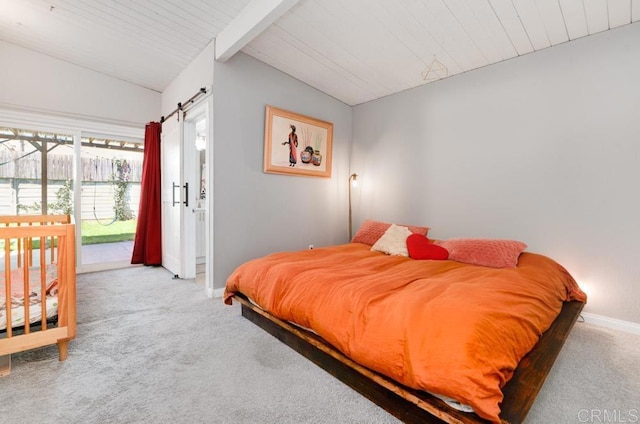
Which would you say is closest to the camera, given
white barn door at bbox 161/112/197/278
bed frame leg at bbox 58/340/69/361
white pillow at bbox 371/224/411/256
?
bed frame leg at bbox 58/340/69/361

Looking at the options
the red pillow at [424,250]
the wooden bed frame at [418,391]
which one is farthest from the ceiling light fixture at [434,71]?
the wooden bed frame at [418,391]

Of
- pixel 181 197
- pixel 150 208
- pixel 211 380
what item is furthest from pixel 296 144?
pixel 211 380

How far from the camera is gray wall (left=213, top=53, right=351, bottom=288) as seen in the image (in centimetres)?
306

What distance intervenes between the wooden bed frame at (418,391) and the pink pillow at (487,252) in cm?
48

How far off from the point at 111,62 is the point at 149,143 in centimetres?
102

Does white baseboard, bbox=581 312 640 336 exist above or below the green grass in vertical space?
below

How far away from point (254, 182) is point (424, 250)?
1905 millimetres

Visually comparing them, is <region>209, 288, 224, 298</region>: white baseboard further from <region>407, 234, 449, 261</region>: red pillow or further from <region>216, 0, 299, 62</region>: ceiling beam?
<region>216, 0, 299, 62</region>: ceiling beam

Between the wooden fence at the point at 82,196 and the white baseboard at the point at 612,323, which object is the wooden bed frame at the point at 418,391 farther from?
the wooden fence at the point at 82,196

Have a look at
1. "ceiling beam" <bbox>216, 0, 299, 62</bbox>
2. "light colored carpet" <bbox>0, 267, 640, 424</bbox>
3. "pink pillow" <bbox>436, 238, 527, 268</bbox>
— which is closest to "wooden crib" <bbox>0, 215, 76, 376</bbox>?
"light colored carpet" <bbox>0, 267, 640, 424</bbox>

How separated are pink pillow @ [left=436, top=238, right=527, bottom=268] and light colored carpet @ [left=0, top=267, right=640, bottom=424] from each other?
683 mm

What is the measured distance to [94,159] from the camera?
410 centimetres

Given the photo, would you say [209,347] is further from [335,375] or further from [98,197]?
[98,197]

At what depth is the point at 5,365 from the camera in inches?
67.1
